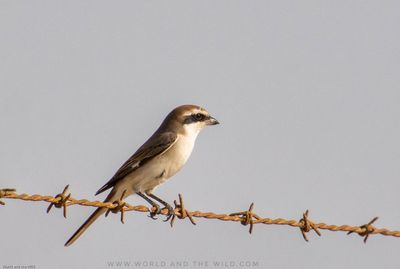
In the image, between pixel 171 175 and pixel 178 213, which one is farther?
pixel 171 175

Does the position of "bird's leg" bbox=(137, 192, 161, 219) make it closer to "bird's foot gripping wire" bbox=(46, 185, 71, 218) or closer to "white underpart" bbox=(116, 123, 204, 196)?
"white underpart" bbox=(116, 123, 204, 196)

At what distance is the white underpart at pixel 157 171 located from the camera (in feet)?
30.9

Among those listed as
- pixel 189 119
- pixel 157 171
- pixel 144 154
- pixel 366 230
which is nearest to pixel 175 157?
pixel 157 171

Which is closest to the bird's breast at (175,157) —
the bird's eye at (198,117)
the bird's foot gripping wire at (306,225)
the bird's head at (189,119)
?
the bird's head at (189,119)

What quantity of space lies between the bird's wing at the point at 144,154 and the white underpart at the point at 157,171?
0.15ft

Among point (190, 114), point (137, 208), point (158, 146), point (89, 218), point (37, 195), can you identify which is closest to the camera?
point (37, 195)

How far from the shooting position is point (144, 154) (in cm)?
961

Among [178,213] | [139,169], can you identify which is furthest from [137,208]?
[139,169]

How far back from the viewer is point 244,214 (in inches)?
275

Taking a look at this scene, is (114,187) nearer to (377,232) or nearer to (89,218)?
(89,218)

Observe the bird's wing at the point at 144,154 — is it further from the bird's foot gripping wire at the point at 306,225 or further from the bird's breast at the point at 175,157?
the bird's foot gripping wire at the point at 306,225

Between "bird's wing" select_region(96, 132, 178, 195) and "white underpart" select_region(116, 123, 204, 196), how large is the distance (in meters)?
0.05

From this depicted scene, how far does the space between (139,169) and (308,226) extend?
9.89 ft

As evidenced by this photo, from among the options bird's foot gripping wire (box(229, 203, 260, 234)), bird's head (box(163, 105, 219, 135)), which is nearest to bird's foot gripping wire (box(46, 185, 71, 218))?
bird's foot gripping wire (box(229, 203, 260, 234))
